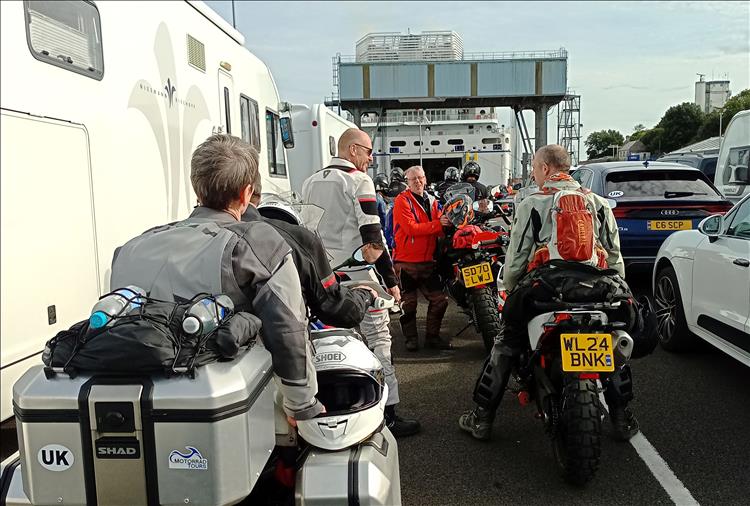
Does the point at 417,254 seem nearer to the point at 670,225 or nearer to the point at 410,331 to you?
the point at 410,331

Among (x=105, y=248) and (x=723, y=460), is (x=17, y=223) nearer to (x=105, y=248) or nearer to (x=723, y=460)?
(x=105, y=248)

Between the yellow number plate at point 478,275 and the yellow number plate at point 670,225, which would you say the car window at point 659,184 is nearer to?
the yellow number plate at point 670,225

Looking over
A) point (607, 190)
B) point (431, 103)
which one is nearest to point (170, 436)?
point (607, 190)

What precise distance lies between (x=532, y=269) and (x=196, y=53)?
12.4 feet

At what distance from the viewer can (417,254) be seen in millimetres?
6379

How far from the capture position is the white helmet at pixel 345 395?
7.23ft

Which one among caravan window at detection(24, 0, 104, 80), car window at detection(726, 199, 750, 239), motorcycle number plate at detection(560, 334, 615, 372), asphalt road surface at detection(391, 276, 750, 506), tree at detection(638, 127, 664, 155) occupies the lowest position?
asphalt road surface at detection(391, 276, 750, 506)

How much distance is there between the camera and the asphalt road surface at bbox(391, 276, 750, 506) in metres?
3.52

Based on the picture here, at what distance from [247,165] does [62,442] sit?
3.46 feet

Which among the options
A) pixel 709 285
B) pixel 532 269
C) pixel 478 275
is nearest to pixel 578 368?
pixel 532 269

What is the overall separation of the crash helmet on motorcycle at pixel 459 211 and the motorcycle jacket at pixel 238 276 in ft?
14.4

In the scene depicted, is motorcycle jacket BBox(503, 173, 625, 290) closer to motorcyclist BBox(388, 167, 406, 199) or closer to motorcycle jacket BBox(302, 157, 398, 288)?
motorcycle jacket BBox(302, 157, 398, 288)

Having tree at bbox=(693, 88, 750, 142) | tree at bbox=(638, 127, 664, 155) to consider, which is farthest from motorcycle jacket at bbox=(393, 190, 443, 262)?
tree at bbox=(638, 127, 664, 155)

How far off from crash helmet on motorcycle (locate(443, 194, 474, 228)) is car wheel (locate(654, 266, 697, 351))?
1959 mm
